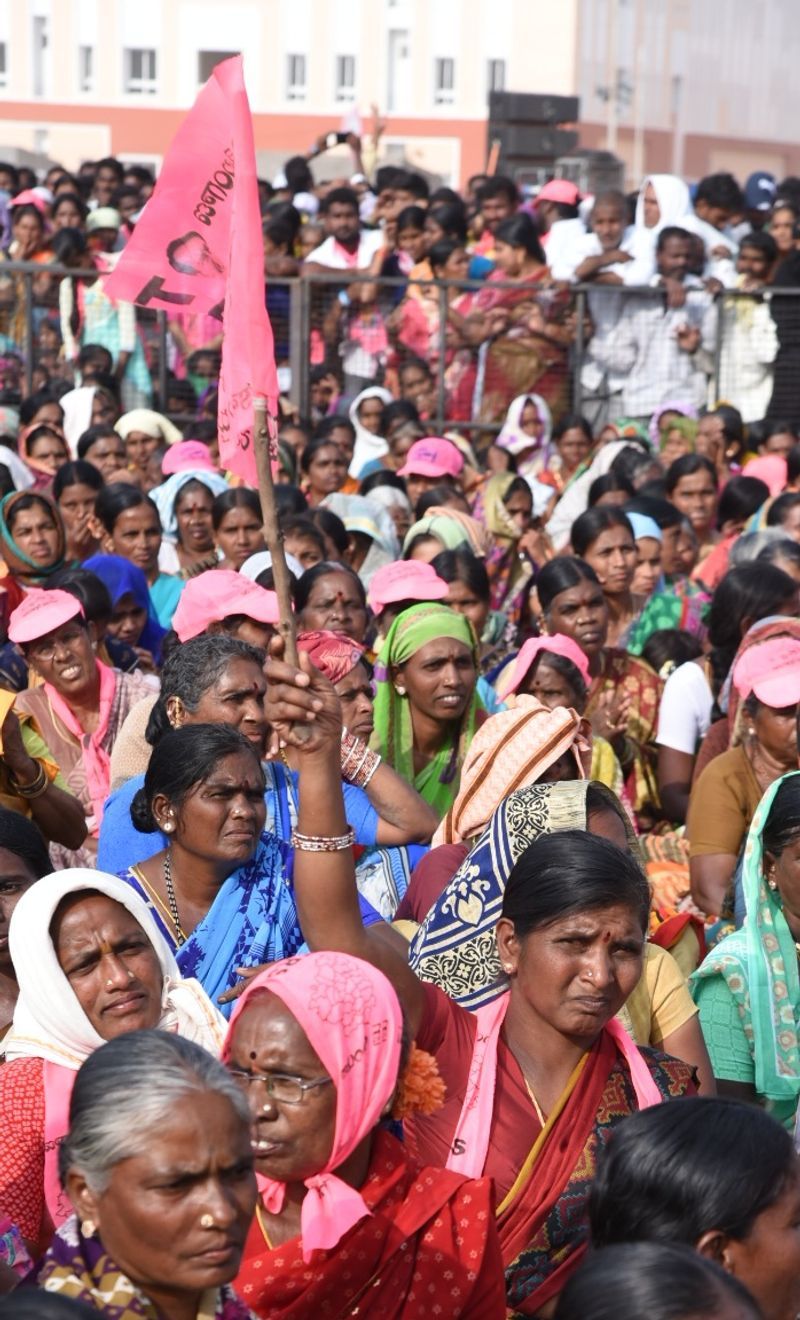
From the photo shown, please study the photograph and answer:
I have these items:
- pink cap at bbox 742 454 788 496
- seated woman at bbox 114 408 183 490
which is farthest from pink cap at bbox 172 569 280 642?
seated woman at bbox 114 408 183 490

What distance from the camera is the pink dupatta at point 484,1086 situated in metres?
3.48

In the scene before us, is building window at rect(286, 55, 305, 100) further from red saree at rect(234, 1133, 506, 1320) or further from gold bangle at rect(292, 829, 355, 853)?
red saree at rect(234, 1133, 506, 1320)

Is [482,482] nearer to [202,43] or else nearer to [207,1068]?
[207,1068]

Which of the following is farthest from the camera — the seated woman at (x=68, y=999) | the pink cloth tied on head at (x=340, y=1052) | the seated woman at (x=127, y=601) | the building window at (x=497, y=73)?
the building window at (x=497, y=73)

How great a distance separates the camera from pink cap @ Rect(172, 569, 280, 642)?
20.5ft

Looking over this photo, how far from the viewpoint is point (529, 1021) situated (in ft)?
11.9

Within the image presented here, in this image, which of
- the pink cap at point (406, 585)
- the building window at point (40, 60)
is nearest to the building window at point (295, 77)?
the building window at point (40, 60)

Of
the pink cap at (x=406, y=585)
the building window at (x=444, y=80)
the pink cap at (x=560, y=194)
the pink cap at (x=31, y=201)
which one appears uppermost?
the building window at (x=444, y=80)

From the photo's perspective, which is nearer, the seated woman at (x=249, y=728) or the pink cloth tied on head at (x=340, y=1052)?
the pink cloth tied on head at (x=340, y=1052)

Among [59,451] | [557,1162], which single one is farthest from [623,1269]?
[59,451]

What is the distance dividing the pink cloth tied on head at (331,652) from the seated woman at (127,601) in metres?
1.61

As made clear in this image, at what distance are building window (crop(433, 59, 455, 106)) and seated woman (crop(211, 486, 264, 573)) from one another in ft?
108

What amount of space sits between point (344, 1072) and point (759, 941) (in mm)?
1551

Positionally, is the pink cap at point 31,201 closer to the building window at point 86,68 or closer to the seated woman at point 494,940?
the seated woman at point 494,940
